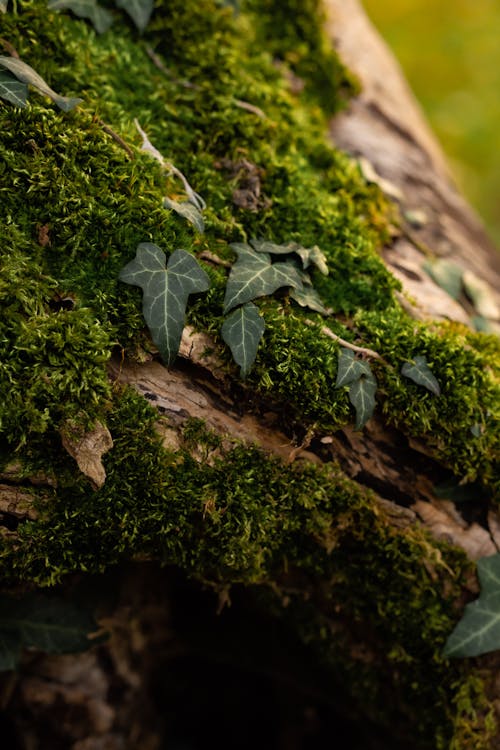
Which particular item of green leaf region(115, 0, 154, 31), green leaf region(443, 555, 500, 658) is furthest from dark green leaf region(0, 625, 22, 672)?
green leaf region(115, 0, 154, 31)

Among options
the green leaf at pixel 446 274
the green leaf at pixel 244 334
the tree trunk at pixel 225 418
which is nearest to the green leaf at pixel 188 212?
the tree trunk at pixel 225 418

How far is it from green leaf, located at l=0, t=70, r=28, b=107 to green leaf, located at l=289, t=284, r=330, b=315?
984mm

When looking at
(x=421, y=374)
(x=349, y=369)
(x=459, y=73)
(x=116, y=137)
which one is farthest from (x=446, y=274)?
Answer: (x=459, y=73)

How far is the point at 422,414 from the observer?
71.8 inches

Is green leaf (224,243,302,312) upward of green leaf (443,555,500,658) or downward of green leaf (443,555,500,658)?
upward

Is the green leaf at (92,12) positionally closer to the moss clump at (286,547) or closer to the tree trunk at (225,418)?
the tree trunk at (225,418)

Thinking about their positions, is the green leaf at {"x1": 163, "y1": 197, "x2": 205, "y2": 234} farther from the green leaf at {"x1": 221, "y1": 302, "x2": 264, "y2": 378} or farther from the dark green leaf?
the dark green leaf

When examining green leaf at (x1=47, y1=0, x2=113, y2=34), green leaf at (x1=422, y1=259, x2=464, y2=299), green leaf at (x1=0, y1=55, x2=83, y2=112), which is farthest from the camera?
green leaf at (x1=422, y1=259, x2=464, y2=299)

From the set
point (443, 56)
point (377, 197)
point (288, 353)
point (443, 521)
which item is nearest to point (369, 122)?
point (377, 197)

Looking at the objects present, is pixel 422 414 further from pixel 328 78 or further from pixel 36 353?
pixel 328 78

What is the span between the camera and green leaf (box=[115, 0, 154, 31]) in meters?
2.26

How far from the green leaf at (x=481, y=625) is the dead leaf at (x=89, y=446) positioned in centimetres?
123

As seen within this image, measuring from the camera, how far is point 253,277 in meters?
1.81

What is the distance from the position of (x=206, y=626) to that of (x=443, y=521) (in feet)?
4.44
